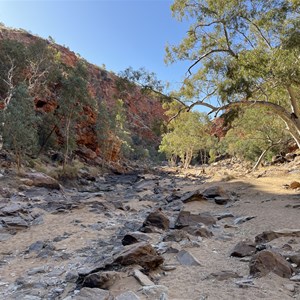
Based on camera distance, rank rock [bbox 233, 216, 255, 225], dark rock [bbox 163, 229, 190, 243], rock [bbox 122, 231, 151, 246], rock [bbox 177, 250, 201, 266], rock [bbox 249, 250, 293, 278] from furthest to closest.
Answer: rock [bbox 233, 216, 255, 225] < dark rock [bbox 163, 229, 190, 243] < rock [bbox 122, 231, 151, 246] < rock [bbox 177, 250, 201, 266] < rock [bbox 249, 250, 293, 278]

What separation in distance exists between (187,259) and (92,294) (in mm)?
2133

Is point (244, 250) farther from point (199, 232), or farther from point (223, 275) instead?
point (199, 232)

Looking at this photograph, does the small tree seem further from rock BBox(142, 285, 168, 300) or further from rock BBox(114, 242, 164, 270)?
rock BBox(142, 285, 168, 300)

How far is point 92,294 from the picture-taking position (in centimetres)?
441

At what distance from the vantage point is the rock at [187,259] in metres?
5.79

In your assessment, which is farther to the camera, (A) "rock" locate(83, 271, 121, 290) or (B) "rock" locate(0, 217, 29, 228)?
(B) "rock" locate(0, 217, 29, 228)

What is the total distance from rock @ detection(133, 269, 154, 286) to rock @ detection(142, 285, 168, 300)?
0.15 m

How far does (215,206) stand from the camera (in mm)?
13469

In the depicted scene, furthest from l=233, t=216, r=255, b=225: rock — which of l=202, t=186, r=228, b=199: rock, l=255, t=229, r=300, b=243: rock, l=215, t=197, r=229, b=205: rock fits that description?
l=202, t=186, r=228, b=199: rock

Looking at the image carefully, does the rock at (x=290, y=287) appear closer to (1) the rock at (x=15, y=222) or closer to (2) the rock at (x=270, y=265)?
(2) the rock at (x=270, y=265)

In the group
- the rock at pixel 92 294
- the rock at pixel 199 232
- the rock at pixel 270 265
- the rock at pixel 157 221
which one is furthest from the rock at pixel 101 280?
the rock at pixel 157 221

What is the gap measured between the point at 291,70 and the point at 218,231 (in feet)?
19.2

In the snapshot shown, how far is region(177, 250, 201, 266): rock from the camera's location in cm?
579

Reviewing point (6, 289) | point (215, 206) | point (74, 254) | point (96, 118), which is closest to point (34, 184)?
point (215, 206)
